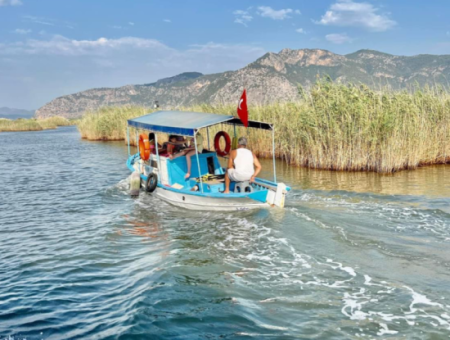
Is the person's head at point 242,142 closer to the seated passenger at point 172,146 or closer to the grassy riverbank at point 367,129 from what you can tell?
the seated passenger at point 172,146

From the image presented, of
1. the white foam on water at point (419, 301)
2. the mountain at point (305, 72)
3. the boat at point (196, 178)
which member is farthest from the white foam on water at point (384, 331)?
the mountain at point (305, 72)

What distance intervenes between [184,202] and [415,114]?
1042cm

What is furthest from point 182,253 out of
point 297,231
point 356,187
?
point 356,187

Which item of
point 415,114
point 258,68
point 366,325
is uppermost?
point 258,68

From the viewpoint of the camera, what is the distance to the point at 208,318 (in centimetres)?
525

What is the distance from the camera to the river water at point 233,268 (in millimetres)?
5084

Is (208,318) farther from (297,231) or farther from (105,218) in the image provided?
(105,218)

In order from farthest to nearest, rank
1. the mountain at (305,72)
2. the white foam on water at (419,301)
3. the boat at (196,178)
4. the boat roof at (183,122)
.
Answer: the mountain at (305,72)
the boat roof at (183,122)
the boat at (196,178)
the white foam on water at (419,301)

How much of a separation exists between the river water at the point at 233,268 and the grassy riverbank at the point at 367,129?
319cm

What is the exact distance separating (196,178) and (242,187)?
6.26 ft

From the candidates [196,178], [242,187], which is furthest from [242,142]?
[196,178]

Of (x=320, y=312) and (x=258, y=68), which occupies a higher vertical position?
(x=258, y=68)

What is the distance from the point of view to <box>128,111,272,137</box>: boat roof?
35.9ft

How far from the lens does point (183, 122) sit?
38.9ft
